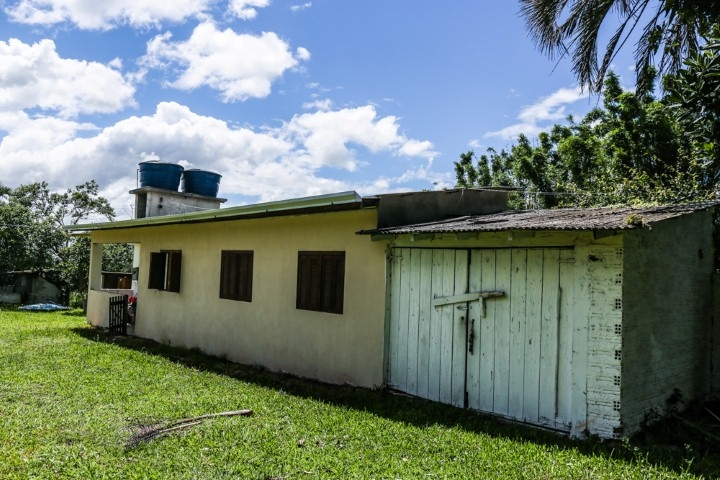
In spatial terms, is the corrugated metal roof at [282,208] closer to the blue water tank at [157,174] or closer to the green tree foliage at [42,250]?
the blue water tank at [157,174]

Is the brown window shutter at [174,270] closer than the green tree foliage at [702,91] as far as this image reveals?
No

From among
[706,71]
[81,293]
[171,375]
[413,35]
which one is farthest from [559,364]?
[81,293]

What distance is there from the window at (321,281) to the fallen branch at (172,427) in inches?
105

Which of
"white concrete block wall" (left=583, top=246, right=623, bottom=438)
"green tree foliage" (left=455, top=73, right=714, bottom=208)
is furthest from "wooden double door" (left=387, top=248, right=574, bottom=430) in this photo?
"green tree foliage" (left=455, top=73, right=714, bottom=208)

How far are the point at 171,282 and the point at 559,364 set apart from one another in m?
9.39

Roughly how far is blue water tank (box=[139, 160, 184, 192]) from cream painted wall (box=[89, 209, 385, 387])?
6.34 ft

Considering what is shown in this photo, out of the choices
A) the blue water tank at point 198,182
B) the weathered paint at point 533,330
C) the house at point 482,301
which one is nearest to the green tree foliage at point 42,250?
the blue water tank at point 198,182

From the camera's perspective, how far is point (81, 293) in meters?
24.6

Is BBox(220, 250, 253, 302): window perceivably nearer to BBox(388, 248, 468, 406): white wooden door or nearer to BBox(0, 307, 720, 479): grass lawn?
BBox(0, 307, 720, 479): grass lawn

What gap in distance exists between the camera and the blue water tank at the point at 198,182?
51.9ft

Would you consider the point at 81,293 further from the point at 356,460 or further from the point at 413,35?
the point at 356,460

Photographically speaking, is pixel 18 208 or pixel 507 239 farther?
pixel 18 208

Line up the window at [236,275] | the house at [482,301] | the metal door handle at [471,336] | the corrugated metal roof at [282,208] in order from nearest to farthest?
1. the house at [482,301]
2. the metal door handle at [471,336]
3. the corrugated metal roof at [282,208]
4. the window at [236,275]

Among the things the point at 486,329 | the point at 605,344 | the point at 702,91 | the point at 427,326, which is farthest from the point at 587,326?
the point at 702,91
